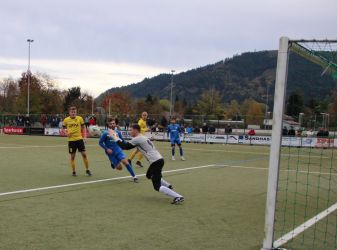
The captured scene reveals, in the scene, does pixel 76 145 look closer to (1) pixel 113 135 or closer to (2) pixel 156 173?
(1) pixel 113 135

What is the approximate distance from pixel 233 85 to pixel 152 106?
77662 mm

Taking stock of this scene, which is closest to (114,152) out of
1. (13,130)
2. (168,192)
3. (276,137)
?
(168,192)

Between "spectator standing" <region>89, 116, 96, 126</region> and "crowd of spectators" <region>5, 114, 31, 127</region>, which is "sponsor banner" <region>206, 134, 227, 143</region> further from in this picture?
"crowd of spectators" <region>5, 114, 31, 127</region>

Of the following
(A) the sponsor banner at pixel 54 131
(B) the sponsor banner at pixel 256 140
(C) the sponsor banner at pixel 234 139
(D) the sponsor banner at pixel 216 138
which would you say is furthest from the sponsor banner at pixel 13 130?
(B) the sponsor banner at pixel 256 140

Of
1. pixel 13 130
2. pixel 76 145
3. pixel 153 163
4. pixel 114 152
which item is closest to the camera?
pixel 153 163

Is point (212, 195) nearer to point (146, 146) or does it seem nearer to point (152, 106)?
point (146, 146)

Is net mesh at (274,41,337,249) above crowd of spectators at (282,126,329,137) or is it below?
below

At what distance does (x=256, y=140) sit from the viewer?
32469 mm

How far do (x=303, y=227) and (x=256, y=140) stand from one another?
85.3ft

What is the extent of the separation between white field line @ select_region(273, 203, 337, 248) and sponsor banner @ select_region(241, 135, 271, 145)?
78.0ft

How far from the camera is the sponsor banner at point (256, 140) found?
106ft

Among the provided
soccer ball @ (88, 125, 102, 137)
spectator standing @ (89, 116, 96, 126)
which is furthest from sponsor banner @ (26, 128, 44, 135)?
soccer ball @ (88, 125, 102, 137)

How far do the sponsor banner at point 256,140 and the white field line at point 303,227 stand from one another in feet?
78.0

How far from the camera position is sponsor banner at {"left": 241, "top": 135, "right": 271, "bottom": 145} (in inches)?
1268
